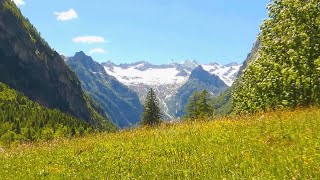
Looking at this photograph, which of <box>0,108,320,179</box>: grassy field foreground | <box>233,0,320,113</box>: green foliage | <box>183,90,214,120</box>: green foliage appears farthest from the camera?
<box>183,90,214,120</box>: green foliage

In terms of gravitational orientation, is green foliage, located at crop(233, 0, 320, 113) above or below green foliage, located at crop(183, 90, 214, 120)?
above

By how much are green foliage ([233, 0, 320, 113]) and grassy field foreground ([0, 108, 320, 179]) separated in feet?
27.3

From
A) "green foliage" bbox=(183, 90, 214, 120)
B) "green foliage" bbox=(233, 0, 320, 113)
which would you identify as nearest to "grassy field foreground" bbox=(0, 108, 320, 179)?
"green foliage" bbox=(233, 0, 320, 113)

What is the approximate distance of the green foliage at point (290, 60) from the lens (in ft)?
74.9

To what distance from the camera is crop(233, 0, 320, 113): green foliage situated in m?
22.8

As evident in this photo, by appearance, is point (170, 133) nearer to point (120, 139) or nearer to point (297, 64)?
point (120, 139)

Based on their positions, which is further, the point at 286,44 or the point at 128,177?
the point at 286,44

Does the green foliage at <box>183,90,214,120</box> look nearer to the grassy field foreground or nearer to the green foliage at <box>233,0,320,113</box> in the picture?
the green foliage at <box>233,0,320,113</box>

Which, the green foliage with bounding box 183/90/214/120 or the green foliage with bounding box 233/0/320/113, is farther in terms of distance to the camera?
the green foliage with bounding box 183/90/214/120

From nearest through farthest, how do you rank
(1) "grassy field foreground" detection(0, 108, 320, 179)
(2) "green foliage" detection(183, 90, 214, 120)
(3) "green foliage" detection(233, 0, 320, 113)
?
1. (1) "grassy field foreground" detection(0, 108, 320, 179)
2. (3) "green foliage" detection(233, 0, 320, 113)
3. (2) "green foliage" detection(183, 90, 214, 120)

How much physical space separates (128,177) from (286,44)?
60.1 feet

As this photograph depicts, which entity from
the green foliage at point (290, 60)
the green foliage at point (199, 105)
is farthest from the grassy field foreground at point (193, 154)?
the green foliage at point (199, 105)

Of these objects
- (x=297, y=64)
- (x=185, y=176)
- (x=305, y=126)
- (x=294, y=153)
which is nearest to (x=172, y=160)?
(x=185, y=176)

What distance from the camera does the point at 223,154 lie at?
1109cm
